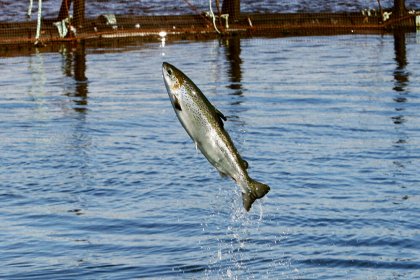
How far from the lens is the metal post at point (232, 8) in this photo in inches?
1411

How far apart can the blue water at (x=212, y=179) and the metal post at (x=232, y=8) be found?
10860 mm

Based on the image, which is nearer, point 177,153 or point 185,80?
point 185,80

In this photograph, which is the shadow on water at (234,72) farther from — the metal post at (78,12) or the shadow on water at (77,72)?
the metal post at (78,12)

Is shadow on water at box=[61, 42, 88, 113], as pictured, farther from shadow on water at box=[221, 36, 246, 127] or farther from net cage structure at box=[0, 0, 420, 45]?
shadow on water at box=[221, 36, 246, 127]

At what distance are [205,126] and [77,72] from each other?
716 inches

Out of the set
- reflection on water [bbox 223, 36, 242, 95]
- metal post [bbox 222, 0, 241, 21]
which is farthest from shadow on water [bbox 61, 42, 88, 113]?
metal post [bbox 222, 0, 241, 21]

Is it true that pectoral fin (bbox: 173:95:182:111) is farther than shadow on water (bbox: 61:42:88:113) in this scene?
No

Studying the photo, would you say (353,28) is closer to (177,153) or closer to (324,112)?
(324,112)

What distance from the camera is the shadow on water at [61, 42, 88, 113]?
20.9 m

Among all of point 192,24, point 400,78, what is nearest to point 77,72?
point 400,78

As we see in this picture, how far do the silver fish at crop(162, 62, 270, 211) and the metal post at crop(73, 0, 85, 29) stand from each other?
24.8m

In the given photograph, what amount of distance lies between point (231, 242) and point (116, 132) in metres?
6.41

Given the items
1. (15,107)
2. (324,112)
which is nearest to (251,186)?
(324,112)

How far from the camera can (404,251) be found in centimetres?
1065
